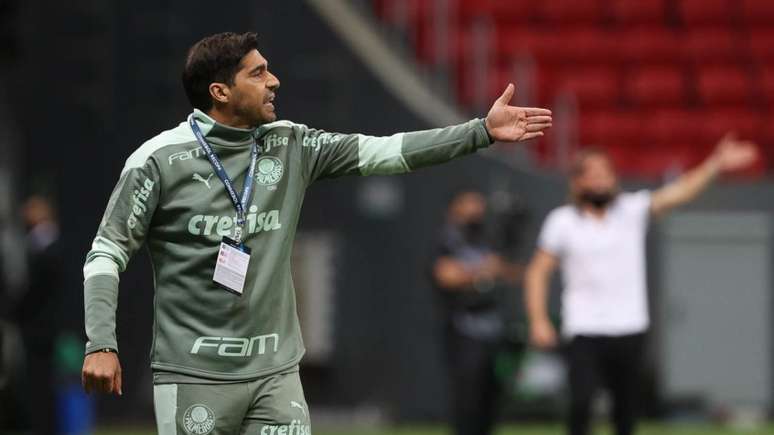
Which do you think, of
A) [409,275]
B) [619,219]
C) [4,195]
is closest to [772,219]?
[409,275]

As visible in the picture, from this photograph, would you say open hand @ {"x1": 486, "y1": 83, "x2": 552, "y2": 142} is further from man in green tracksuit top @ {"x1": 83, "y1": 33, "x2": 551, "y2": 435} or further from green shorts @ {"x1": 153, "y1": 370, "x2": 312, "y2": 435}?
green shorts @ {"x1": 153, "y1": 370, "x2": 312, "y2": 435}

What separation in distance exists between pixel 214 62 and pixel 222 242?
1.86 ft

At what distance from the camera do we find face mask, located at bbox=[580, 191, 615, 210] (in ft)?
29.8

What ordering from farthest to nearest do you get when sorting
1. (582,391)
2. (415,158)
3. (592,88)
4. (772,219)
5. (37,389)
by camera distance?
(592,88), (772,219), (37,389), (582,391), (415,158)

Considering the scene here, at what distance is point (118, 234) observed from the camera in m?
4.95

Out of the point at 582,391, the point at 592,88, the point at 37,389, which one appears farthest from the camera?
the point at 592,88

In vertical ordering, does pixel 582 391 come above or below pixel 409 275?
below

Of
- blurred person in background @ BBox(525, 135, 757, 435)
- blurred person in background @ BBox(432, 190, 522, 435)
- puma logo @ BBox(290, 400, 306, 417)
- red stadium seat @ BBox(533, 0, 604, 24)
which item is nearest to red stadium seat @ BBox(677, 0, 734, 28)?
red stadium seat @ BBox(533, 0, 604, 24)

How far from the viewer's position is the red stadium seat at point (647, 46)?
50.6 ft

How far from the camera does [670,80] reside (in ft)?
50.0

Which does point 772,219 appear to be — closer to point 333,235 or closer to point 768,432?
point 768,432

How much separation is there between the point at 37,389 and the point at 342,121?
3.48 metres

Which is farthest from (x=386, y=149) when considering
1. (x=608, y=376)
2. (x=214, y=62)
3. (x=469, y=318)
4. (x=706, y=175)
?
(x=469, y=318)

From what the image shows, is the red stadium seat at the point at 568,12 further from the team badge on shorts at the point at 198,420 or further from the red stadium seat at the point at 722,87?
the team badge on shorts at the point at 198,420
